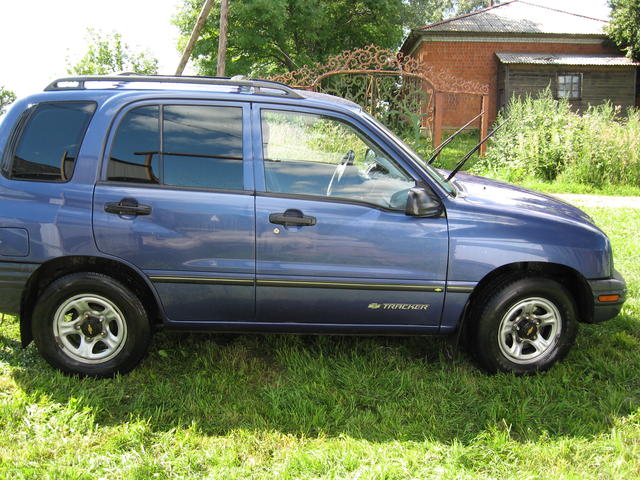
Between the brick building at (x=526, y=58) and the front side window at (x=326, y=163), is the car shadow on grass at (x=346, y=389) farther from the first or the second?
the brick building at (x=526, y=58)

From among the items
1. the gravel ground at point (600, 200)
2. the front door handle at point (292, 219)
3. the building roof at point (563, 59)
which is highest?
the building roof at point (563, 59)

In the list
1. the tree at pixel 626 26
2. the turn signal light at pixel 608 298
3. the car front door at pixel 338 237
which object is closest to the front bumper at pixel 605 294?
the turn signal light at pixel 608 298

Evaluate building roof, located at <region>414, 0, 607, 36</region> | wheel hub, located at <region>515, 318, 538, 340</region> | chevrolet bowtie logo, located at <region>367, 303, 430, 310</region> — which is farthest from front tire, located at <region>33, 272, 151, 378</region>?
building roof, located at <region>414, 0, 607, 36</region>

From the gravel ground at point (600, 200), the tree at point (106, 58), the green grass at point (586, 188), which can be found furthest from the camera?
the tree at point (106, 58)

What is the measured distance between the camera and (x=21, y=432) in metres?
3.10

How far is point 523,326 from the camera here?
3766mm

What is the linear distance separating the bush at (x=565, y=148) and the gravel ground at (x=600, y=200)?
90 centimetres

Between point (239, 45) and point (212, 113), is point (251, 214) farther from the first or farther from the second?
point (239, 45)

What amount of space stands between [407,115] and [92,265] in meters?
11.2

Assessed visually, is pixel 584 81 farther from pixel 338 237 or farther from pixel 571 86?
pixel 338 237

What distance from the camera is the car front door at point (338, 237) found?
138 inches

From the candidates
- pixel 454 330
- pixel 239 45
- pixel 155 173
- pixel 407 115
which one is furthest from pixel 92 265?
pixel 239 45

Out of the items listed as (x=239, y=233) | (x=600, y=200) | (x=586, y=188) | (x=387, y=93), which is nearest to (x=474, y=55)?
(x=387, y=93)

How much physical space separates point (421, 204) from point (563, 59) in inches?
1023
